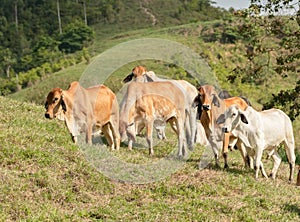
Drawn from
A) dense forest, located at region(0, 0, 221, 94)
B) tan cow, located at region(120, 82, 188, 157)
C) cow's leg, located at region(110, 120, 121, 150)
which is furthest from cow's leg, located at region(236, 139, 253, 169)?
dense forest, located at region(0, 0, 221, 94)

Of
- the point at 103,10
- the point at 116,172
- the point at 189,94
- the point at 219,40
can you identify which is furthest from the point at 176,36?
the point at 116,172

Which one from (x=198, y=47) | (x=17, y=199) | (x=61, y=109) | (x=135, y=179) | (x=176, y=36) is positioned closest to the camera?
(x=17, y=199)

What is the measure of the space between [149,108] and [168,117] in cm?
64

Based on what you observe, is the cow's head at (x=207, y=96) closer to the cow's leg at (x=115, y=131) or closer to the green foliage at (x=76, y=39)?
the cow's leg at (x=115, y=131)

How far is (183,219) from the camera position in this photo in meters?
8.02

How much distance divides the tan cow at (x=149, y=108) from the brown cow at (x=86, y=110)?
0.90ft

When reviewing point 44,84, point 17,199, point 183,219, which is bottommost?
point 44,84

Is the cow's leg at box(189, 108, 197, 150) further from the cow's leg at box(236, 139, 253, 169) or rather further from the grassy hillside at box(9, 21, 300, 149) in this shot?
the grassy hillside at box(9, 21, 300, 149)

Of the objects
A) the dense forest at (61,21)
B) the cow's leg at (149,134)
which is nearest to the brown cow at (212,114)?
the cow's leg at (149,134)

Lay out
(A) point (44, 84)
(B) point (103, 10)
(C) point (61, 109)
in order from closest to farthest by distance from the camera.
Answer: (C) point (61, 109)
(A) point (44, 84)
(B) point (103, 10)

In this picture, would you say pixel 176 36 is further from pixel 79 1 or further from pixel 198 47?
pixel 79 1

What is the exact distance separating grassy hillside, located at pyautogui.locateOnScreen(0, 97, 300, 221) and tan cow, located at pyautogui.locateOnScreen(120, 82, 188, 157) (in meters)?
0.89

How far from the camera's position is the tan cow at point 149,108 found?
11.5 metres

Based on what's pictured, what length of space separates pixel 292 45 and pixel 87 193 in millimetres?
10251
